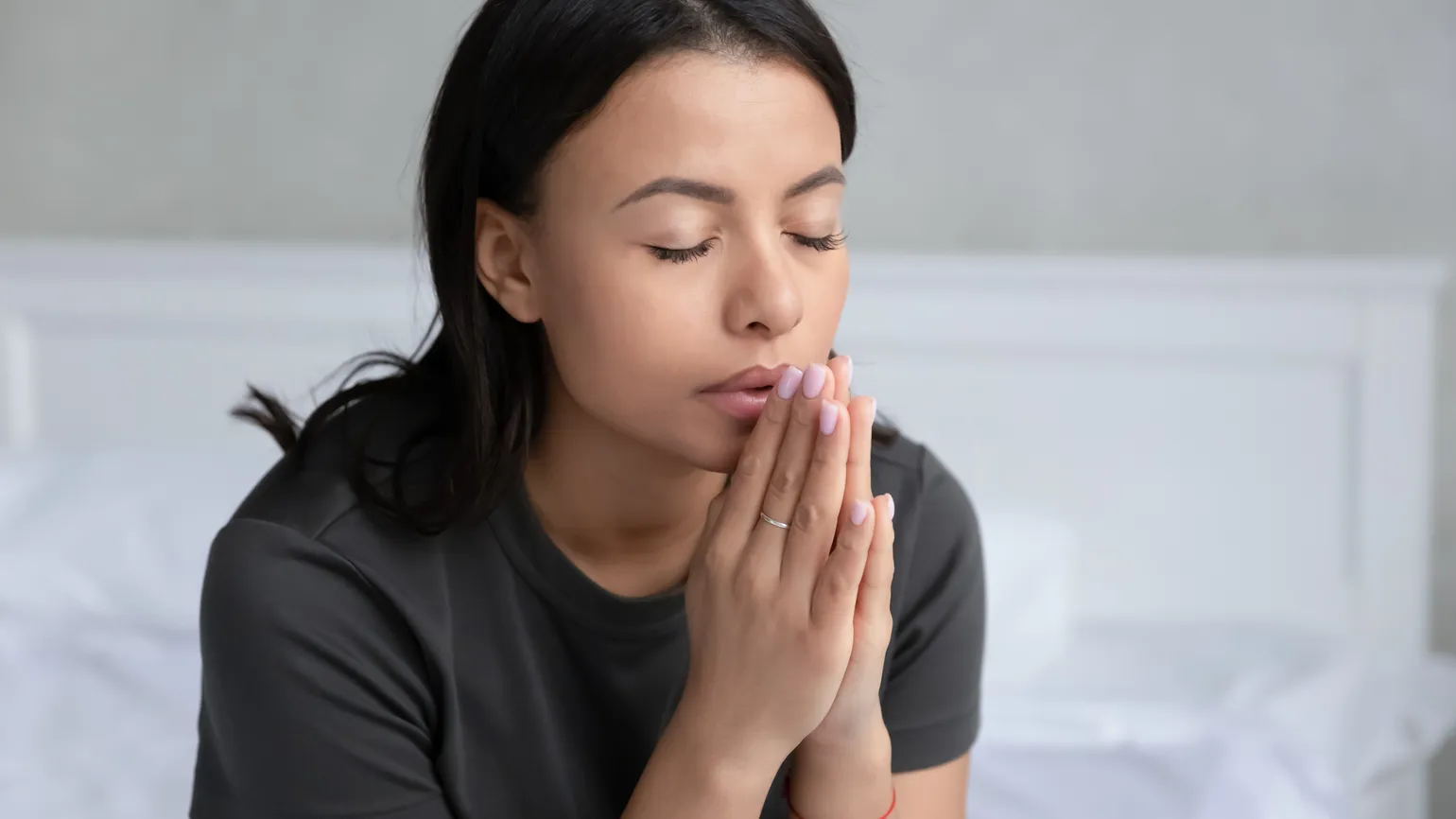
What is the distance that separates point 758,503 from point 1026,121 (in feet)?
4.33

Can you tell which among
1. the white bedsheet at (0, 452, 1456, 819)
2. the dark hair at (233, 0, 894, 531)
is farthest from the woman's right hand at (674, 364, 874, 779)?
the white bedsheet at (0, 452, 1456, 819)

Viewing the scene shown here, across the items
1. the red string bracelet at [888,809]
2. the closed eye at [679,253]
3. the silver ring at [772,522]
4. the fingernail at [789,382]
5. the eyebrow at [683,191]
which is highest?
the eyebrow at [683,191]

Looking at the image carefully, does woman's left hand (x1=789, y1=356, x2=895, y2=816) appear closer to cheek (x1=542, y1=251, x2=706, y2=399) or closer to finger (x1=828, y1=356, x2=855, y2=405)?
finger (x1=828, y1=356, x2=855, y2=405)

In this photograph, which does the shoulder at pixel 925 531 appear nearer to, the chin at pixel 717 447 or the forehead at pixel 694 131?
the chin at pixel 717 447

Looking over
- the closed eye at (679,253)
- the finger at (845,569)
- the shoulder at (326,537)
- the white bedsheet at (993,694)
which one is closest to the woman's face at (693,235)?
the closed eye at (679,253)

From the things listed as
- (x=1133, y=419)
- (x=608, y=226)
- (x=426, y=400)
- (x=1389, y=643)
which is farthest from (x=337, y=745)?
(x=1389, y=643)

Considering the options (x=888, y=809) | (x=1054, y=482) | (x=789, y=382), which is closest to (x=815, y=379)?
(x=789, y=382)

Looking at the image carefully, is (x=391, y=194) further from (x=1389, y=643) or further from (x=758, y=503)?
(x=1389, y=643)

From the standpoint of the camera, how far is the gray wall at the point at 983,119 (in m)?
1.97

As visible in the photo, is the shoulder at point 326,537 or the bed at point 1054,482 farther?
the bed at point 1054,482

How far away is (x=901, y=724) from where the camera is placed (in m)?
1.12

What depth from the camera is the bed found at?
60.8 inches

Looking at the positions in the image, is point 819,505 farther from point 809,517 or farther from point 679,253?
point 679,253

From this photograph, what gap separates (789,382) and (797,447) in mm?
45
